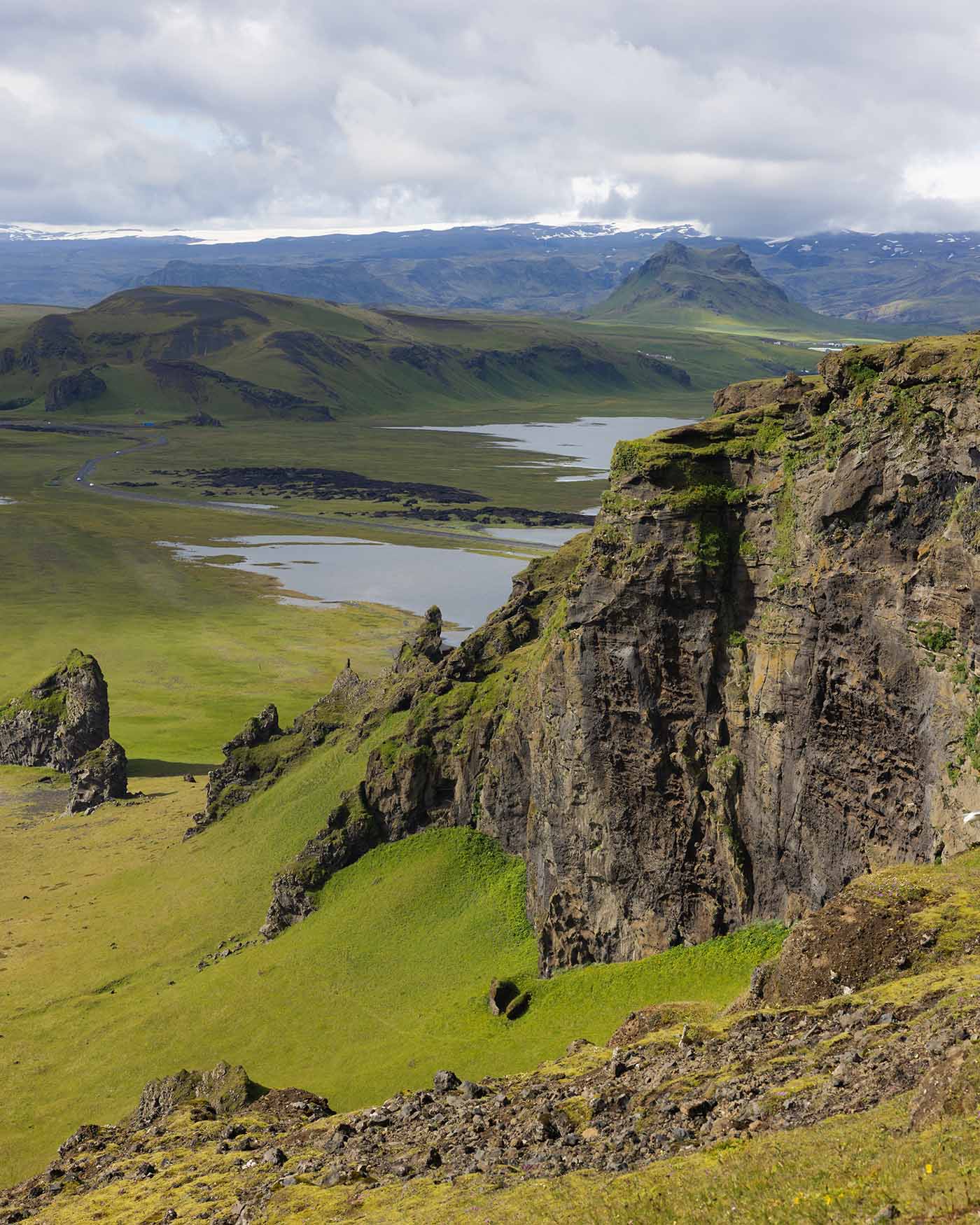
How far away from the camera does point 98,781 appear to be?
292 ft

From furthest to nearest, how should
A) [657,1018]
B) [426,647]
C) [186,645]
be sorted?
[186,645], [426,647], [657,1018]

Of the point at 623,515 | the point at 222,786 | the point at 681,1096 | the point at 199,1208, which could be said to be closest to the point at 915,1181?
the point at 681,1096

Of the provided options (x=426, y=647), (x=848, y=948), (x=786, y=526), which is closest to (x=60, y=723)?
(x=426, y=647)

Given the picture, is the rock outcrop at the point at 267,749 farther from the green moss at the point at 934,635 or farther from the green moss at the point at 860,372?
the green moss at the point at 934,635

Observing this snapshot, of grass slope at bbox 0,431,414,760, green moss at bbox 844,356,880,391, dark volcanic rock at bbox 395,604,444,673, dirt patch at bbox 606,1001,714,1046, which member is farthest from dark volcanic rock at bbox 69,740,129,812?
green moss at bbox 844,356,880,391

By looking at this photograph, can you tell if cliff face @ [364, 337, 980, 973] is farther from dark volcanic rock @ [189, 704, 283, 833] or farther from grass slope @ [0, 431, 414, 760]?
grass slope @ [0, 431, 414, 760]

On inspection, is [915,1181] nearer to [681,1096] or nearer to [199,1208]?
[681,1096]

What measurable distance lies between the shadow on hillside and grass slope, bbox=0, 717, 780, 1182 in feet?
77.4

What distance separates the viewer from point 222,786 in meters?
78.9

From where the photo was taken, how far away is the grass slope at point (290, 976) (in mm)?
43969

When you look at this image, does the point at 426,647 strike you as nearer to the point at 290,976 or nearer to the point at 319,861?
the point at 319,861

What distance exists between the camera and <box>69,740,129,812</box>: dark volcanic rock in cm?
8888

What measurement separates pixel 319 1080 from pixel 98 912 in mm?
28909

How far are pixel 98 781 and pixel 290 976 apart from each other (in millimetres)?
41622
